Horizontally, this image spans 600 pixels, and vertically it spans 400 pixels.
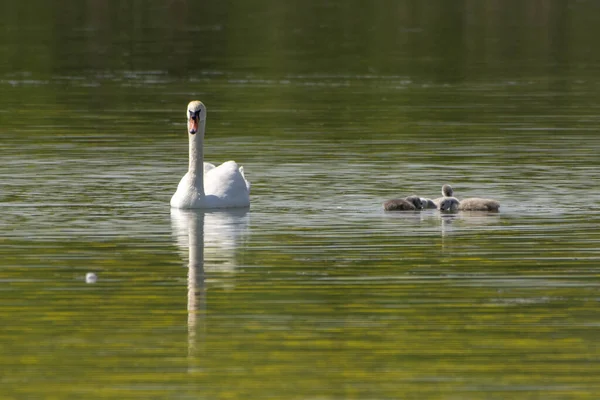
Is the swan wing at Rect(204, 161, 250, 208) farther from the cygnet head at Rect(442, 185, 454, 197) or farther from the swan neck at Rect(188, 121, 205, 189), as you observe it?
the cygnet head at Rect(442, 185, 454, 197)

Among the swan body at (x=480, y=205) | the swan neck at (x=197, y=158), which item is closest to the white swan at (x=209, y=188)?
the swan neck at (x=197, y=158)

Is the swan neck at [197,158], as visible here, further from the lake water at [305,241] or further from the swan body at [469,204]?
the swan body at [469,204]

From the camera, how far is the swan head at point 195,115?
21766 millimetres

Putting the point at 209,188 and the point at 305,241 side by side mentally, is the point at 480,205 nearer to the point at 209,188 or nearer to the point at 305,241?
the point at 305,241

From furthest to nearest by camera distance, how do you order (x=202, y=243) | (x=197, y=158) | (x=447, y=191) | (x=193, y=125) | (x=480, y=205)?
(x=193, y=125)
(x=197, y=158)
(x=447, y=191)
(x=480, y=205)
(x=202, y=243)

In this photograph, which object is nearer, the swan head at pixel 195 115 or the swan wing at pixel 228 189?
the swan wing at pixel 228 189

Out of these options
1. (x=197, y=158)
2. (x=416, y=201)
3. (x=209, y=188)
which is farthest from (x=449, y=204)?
(x=197, y=158)

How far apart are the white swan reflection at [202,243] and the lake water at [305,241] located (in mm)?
52

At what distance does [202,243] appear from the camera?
1811 cm

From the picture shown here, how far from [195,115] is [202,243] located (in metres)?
4.09

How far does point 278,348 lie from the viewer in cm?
1276

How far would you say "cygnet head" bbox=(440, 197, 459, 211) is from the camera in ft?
67.1

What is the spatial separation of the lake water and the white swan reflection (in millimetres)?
52

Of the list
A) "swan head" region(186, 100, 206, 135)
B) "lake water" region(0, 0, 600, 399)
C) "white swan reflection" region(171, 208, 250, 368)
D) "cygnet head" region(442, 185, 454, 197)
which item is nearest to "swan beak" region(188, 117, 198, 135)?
"swan head" region(186, 100, 206, 135)
